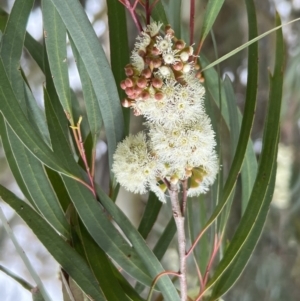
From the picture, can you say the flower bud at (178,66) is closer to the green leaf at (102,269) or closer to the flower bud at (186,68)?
the flower bud at (186,68)

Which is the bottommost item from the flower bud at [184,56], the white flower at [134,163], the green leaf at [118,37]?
the white flower at [134,163]

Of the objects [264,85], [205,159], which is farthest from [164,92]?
[264,85]

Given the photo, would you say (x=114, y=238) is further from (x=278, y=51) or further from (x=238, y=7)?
(x=238, y=7)

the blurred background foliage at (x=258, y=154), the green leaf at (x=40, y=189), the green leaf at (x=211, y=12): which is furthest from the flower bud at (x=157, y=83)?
the blurred background foliage at (x=258, y=154)

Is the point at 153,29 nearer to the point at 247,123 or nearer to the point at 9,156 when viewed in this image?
the point at 247,123

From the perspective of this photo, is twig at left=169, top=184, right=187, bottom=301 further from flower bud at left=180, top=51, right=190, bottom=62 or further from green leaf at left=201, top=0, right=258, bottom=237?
flower bud at left=180, top=51, right=190, bottom=62

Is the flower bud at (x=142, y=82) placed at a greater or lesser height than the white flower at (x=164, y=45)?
lesser

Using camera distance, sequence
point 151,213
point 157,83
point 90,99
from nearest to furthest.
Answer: point 157,83 → point 90,99 → point 151,213

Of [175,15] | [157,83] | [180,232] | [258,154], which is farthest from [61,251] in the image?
[258,154]
